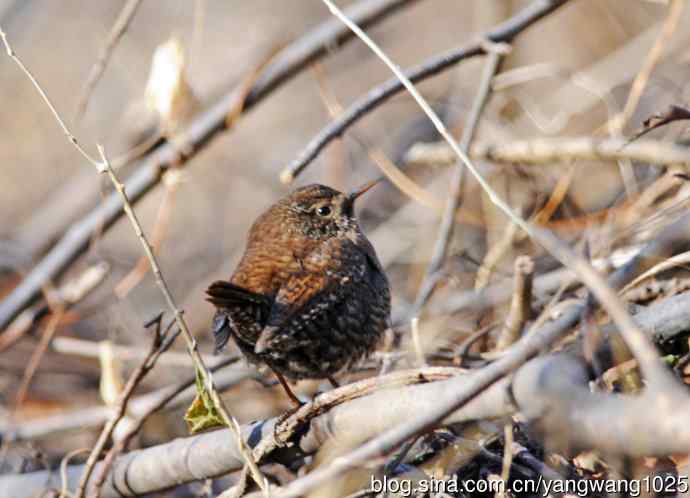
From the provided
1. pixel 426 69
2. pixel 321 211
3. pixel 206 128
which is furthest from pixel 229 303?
pixel 206 128

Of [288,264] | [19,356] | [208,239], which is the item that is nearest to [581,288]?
[288,264]

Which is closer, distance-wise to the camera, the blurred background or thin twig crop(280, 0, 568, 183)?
thin twig crop(280, 0, 568, 183)

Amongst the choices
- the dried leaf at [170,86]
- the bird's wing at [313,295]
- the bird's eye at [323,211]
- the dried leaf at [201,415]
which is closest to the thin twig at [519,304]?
the bird's wing at [313,295]

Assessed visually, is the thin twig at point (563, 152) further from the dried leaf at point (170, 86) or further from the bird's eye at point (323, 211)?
the dried leaf at point (170, 86)

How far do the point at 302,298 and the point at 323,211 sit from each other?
60 centimetres

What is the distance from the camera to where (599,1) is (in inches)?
254

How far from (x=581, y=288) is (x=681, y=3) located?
1195 mm

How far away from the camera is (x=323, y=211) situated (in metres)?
3.50

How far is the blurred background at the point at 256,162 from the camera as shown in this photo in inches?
164

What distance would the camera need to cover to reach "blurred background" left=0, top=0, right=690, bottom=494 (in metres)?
4.18

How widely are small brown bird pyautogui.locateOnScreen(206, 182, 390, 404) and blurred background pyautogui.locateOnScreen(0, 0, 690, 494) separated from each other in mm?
385

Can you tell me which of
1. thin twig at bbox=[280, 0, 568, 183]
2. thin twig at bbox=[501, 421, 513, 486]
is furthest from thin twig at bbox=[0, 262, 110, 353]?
thin twig at bbox=[501, 421, 513, 486]

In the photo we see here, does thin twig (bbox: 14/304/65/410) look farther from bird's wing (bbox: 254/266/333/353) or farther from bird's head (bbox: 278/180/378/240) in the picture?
bird's wing (bbox: 254/266/333/353)

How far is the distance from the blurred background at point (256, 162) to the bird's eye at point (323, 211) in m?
0.49
